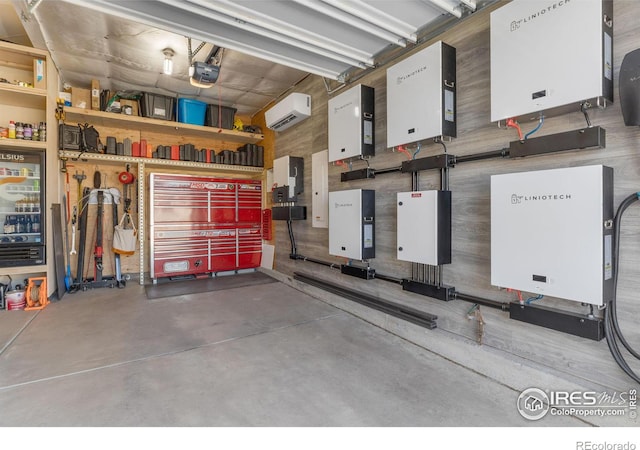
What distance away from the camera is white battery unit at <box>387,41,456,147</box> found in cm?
224

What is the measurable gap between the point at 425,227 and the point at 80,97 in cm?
500

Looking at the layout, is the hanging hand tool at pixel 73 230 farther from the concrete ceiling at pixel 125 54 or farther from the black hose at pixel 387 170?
the black hose at pixel 387 170

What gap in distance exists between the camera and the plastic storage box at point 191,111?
16.3 ft

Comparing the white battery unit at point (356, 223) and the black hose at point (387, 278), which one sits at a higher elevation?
the white battery unit at point (356, 223)

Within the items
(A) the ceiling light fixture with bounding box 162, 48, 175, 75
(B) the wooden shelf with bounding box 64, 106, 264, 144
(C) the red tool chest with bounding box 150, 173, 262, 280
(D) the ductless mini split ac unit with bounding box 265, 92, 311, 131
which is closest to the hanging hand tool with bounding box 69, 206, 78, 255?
(C) the red tool chest with bounding box 150, 173, 262, 280

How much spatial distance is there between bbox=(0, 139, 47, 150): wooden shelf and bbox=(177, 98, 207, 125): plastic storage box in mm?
1820

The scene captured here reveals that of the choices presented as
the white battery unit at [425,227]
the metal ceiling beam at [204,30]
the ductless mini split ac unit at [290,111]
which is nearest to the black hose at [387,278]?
the white battery unit at [425,227]

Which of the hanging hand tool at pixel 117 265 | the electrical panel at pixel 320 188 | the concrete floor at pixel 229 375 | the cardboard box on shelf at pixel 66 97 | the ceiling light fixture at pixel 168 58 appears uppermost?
the ceiling light fixture at pixel 168 58

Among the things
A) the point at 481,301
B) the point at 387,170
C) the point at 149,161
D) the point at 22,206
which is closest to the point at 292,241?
the point at 387,170

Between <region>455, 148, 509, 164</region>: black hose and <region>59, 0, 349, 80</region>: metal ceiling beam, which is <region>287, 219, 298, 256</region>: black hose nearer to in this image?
<region>59, 0, 349, 80</region>: metal ceiling beam

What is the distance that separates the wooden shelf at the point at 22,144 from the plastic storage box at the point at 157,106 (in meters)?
1.39

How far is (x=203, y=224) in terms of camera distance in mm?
5172

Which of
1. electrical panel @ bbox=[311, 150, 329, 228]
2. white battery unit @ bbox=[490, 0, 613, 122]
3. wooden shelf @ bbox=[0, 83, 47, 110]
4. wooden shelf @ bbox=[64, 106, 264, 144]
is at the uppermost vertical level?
wooden shelf @ bbox=[0, 83, 47, 110]
